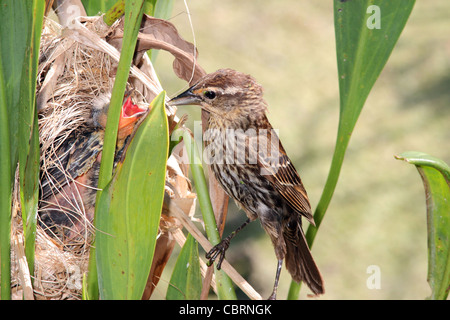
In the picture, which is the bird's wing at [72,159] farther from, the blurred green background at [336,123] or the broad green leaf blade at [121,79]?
the blurred green background at [336,123]

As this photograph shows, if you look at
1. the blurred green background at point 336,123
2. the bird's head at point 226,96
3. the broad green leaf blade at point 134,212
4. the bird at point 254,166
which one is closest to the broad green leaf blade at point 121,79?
the broad green leaf blade at point 134,212

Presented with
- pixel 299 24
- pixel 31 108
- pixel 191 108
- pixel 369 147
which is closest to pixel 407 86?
pixel 369 147

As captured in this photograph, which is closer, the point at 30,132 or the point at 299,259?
the point at 30,132

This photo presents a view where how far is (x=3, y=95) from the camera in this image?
97cm

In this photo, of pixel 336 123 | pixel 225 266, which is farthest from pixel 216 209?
pixel 336 123

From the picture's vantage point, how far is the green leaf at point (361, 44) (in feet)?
3.30

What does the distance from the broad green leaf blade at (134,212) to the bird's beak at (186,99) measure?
13.9 inches

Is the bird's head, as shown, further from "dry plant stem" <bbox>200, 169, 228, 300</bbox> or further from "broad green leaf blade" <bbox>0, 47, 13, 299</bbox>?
"broad green leaf blade" <bbox>0, 47, 13, 299</bbox>

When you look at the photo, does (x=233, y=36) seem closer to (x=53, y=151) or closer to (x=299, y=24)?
(x=299, y=24)

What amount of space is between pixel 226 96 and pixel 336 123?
2052 millimetres

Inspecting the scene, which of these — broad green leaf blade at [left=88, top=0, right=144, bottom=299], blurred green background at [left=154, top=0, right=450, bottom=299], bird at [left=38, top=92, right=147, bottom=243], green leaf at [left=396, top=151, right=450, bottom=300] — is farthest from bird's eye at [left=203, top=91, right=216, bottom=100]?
blurred green background at [left=154, top=0, right=450, bottom=299]

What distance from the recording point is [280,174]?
137cm

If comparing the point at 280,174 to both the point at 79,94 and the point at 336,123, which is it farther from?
the point at 336,123
